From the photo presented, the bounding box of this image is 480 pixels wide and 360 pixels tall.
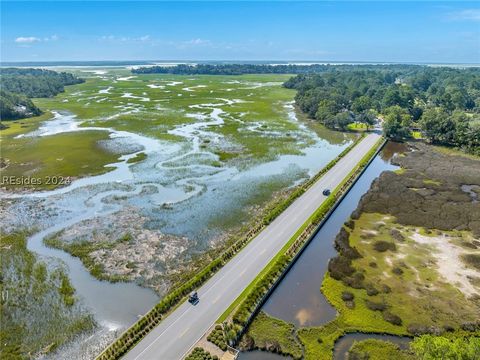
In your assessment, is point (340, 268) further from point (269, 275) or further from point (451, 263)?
point (451, 263)

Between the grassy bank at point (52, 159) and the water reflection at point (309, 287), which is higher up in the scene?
the grassy bank at point (52, 159)

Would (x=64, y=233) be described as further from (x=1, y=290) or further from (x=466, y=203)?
(x=466, y=203)

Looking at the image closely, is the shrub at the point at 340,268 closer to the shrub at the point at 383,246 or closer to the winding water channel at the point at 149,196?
the shrub at the point at 383,246

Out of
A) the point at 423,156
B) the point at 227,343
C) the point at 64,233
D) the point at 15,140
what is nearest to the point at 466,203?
the point at 423,156

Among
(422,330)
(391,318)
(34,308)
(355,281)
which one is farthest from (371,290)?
(34,308)

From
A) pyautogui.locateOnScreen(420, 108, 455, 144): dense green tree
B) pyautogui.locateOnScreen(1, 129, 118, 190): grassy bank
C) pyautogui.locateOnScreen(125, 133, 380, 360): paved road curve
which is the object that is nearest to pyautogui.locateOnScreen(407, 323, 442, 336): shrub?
pyautogui.locateOnScreen(125, 133, 380, 360): paved road curve

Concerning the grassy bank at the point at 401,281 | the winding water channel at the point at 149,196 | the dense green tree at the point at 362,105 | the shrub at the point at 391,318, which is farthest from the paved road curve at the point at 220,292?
the dense green tree at the point at 362,105
